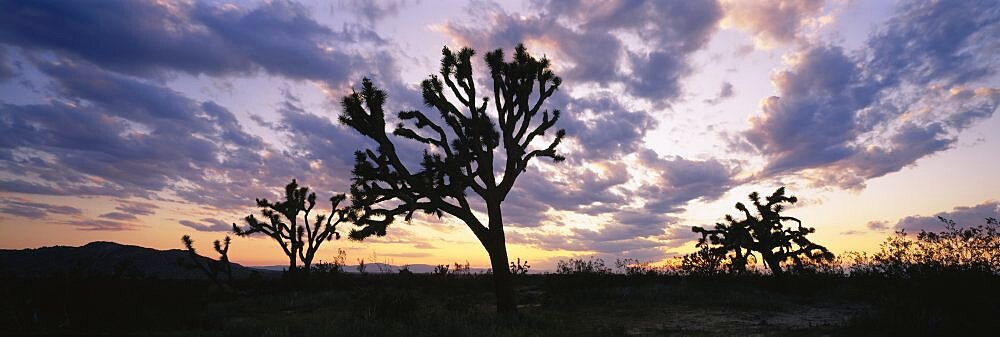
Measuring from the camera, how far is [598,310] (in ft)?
50.2

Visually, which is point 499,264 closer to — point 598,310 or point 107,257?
point 598,310

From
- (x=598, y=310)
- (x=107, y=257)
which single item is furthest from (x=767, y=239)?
(x=107, y=257)

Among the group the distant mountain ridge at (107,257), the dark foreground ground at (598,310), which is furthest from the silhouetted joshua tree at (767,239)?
the distant mountain ridge at (107,257)

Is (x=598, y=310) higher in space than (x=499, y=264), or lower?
lower

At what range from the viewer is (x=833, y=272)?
1862 centimetres

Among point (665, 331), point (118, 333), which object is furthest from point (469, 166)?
point (118, 333)

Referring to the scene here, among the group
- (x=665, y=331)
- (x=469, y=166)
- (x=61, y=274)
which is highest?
(x=469, y=166)

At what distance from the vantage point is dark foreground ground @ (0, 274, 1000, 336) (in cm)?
915

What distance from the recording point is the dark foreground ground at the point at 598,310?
30.0ft

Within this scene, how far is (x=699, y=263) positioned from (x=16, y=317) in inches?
829

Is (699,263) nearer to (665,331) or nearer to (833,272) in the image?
(833,272)

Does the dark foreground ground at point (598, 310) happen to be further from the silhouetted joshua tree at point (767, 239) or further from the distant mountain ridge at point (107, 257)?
the distant mountain ridge at point (107, 257)

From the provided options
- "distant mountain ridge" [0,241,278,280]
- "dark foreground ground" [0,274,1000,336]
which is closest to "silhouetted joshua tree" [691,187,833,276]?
"dark foreground ground" [0,274,1000,336]

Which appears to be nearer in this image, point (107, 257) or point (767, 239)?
point (767, 239)
